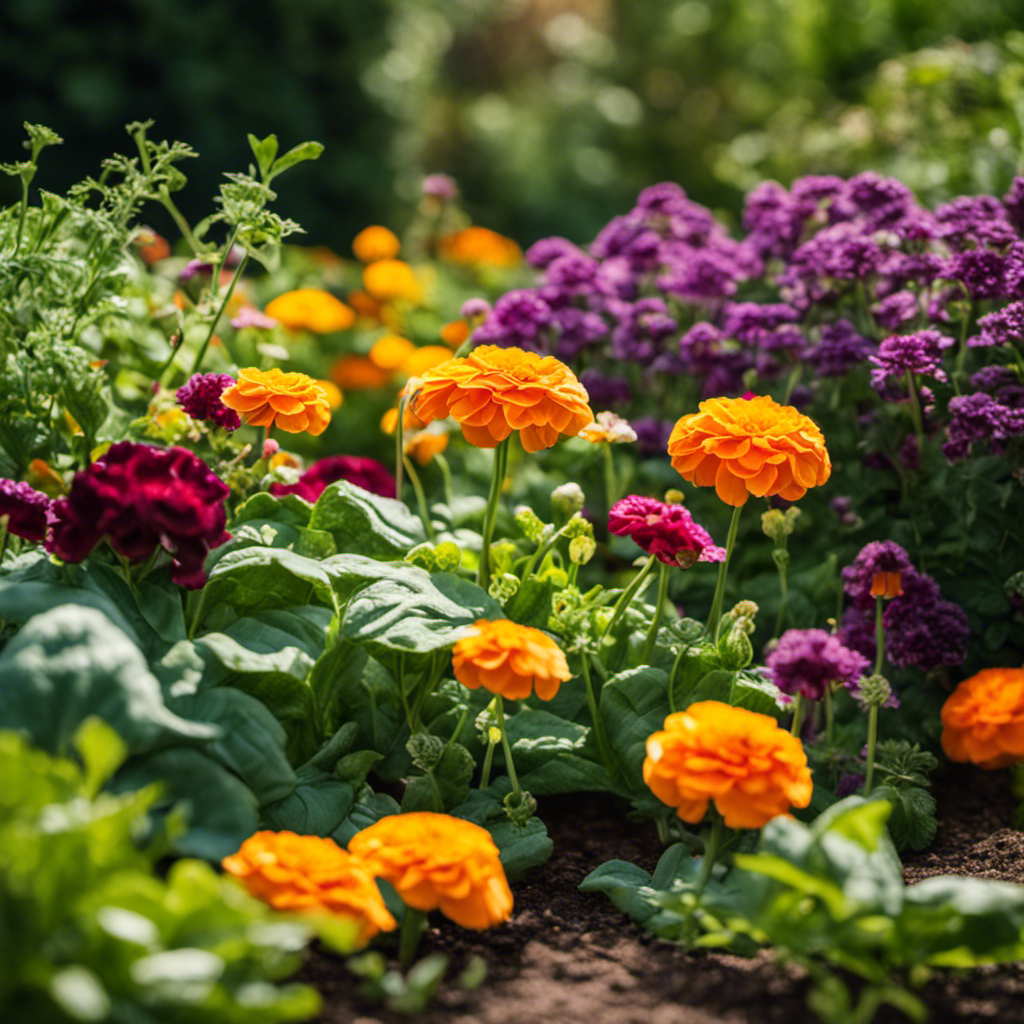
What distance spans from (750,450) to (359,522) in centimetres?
84

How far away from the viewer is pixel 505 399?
1871mm

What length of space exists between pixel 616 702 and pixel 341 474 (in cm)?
91

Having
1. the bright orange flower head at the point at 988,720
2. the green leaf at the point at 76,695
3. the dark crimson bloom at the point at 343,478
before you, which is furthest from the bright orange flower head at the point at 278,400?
the bright orange flower head at the point at 988,720

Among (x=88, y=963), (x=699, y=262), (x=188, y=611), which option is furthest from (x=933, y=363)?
(x=88, y=963)

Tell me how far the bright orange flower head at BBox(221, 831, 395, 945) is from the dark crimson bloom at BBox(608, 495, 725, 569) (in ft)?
2.49

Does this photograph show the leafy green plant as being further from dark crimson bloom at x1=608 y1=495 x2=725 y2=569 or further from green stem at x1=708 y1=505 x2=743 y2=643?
green stem at x1=708 y1=505 x2=743 y2=643

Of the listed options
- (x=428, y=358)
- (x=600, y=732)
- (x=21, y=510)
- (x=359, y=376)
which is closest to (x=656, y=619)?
(x=600, y=732)

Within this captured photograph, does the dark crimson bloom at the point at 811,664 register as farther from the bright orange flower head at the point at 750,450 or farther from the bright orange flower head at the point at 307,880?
the bright orange flower head at the point at 307,880

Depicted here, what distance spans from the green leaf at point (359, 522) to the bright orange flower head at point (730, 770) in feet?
2.77

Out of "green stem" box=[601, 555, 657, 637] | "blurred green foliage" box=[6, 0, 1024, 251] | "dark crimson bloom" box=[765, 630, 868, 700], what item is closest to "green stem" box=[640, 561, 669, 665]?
"green stem" box=[601, 555, 657, 637]

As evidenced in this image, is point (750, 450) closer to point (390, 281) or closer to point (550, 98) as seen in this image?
point (390, 281)

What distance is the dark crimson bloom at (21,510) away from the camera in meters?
1.79

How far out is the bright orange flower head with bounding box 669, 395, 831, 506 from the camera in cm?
184

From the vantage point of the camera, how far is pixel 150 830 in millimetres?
1543
